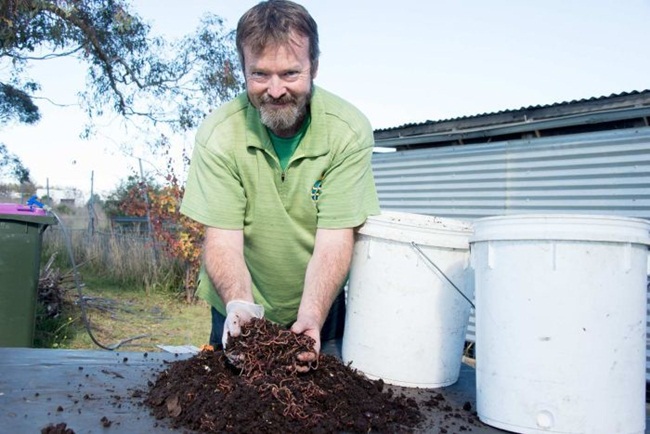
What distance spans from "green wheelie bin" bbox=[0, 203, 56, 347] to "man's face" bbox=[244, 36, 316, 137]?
10.4ft

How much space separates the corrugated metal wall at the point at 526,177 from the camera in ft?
19.0

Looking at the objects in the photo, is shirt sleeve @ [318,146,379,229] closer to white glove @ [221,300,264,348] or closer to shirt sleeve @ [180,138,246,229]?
shirt sleeve @ [180,138,246,229]

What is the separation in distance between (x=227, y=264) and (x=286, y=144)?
521 millimetres

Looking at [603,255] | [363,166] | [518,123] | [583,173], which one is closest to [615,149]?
[583,173]

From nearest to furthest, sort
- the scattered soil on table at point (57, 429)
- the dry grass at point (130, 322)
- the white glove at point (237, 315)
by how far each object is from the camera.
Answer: the scattered soil on table at point (57, 429) → the white glove at point (237, 315) → the dry grass at point (130, 322)

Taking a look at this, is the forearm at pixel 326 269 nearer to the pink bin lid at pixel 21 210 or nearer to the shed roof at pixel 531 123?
the pink bin lid at pixel 21 210

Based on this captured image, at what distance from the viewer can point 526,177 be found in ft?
22.0

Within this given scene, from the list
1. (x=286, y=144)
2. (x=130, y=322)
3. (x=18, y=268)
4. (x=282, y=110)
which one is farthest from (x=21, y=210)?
(x=282, y=110)

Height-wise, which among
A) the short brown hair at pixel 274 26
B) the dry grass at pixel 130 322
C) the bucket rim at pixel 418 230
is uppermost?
the short brown hair at pixel 274 26

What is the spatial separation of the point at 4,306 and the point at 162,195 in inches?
176

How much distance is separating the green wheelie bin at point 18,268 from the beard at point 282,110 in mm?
3129

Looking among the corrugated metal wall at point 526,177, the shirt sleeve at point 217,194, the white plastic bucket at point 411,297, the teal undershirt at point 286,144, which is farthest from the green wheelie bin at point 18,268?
the corrugated metal wall at point 526,177

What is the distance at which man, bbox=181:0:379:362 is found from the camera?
237 cm

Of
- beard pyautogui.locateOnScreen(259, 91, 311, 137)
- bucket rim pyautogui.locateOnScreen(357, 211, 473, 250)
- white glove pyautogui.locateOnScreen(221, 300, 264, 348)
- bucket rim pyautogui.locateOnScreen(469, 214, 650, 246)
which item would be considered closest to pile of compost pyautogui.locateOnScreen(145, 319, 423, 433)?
white glove pyautogui.locateOnScreen(221, 300, 264, 348)
